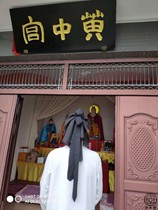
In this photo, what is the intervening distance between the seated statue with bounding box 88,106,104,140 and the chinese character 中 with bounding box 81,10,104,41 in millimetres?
2653

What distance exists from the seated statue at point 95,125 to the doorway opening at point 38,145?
114 millimetres

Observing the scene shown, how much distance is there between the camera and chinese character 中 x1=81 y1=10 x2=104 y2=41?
5.73 feet

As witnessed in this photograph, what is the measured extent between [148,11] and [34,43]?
1.41 meters

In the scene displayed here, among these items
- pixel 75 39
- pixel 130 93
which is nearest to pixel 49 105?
pixel 75 39

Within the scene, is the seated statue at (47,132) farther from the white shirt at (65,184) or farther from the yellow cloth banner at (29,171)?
the white shirt at (65,184)

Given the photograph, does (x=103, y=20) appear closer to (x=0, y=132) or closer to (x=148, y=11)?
(x=148, y=11)

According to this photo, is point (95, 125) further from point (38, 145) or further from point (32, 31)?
point (32, 31)

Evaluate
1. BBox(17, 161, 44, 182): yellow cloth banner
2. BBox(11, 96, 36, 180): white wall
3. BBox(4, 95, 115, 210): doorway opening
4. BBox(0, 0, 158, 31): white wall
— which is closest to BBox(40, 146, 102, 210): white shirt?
BBox(4, 95, 115, 210): doorway opening

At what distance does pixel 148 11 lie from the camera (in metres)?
1.79

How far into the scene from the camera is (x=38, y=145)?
404 centimetres

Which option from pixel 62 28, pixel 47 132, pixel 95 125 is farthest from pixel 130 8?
pixel 47 132

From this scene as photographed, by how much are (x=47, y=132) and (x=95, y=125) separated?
4.36ft

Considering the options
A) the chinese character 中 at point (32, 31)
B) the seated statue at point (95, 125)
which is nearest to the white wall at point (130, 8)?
the chinese character 中 at point (32, 31)

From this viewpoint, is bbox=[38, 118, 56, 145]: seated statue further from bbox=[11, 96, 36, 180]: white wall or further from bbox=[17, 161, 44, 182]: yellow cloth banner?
bbox=[17, 161, 44, 182]: yellow cloth banner
